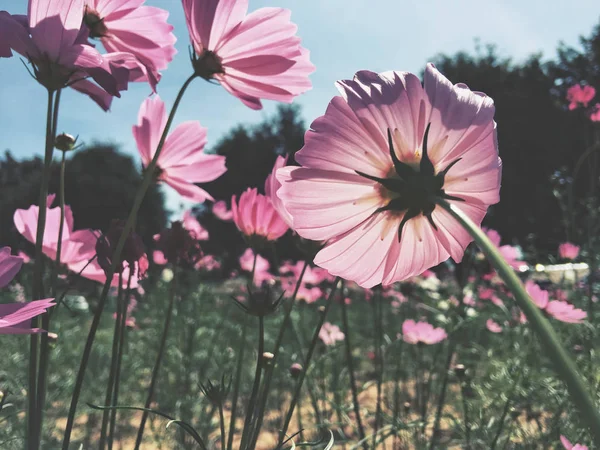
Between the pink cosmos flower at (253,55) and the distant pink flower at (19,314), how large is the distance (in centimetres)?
26

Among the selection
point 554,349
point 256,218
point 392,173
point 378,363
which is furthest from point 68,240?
point 378,363

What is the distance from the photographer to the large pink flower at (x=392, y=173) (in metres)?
0.38

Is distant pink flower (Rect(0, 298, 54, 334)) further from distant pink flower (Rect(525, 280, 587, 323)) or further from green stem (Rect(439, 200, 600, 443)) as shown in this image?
distant pink flower (Rect(525, 280, 587, 323))

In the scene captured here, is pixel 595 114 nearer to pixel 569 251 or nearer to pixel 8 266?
pixel 569 251

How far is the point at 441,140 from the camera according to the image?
398 millimetres

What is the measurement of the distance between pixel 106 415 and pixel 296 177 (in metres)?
0.28

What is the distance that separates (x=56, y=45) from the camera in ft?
1.32

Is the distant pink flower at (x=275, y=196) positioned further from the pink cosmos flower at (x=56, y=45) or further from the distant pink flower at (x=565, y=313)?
the distant pink flower at (x=565, y=313)

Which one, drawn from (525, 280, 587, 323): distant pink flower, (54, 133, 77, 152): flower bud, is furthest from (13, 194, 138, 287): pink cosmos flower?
(525, 280, 587, 323): distant pink flower

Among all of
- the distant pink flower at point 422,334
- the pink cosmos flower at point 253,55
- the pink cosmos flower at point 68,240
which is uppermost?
the distant pink flower at point 422,334

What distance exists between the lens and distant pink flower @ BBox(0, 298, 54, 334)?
0.30 m

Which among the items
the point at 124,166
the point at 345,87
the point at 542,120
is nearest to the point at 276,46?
the point at 345,87

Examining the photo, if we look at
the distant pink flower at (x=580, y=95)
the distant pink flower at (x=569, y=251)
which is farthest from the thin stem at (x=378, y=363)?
the distant pink flower at (x=580, y=95)

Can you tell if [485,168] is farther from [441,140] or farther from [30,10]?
[30,10]
